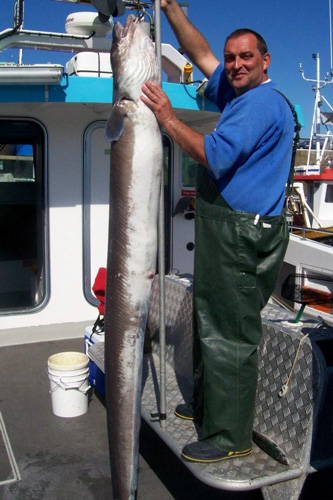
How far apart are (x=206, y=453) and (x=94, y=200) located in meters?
3.82

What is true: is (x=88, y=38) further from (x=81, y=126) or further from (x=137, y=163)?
(x=137, y=163)

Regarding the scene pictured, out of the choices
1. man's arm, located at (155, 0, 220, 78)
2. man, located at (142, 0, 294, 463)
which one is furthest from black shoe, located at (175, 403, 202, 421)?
man's arm, located at (155, 0, 220, 78)

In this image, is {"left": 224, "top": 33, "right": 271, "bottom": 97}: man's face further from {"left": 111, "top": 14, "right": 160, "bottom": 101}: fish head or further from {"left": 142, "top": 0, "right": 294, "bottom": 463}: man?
{"left": 111, "top": 14, "right": 160, "bottom": 101}: fish head

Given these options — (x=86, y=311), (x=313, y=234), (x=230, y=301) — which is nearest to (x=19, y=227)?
(x=86, y=311)

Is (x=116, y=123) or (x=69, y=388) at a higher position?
(x=116, y=123)

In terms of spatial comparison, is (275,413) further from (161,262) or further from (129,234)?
(129,234)

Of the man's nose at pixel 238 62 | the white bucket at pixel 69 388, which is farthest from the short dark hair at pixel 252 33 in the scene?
the white bucket at pixel 69 388

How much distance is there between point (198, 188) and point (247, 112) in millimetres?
520

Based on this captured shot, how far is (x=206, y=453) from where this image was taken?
2779mm

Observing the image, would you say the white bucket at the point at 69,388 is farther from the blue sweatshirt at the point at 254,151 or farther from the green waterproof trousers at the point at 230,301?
the blue sweatshirt at the point at 254,151

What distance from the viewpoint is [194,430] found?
10.3ft

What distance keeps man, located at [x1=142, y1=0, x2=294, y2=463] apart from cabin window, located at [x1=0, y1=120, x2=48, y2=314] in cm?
356

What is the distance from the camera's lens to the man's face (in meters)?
2.74

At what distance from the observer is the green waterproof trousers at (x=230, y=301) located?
8.92 ft
